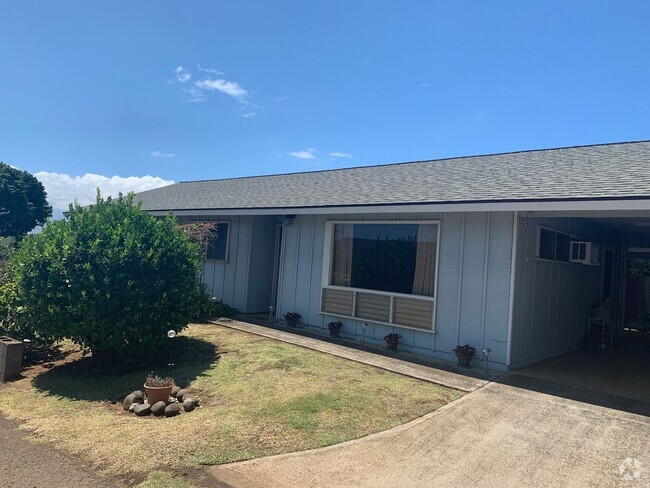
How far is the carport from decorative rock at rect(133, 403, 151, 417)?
567cm

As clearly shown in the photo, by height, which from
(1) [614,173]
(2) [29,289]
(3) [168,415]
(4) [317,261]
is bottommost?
(3) [168,415]

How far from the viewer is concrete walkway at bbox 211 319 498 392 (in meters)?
6.88

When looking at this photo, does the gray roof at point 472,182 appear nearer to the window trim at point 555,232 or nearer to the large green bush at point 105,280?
the window trim at point 555,232

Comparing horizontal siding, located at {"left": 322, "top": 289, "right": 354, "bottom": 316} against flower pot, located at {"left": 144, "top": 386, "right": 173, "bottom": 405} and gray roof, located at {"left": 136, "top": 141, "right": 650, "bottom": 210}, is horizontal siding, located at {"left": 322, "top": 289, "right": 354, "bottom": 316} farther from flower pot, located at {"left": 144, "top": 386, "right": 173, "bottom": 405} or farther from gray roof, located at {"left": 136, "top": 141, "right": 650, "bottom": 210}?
flower pot, located at {"left": 144, "top": 386, "right": 173, "bottom": 405}

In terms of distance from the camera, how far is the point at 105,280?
712 cm

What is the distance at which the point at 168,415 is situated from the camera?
566 cm

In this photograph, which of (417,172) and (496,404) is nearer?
(496,404)

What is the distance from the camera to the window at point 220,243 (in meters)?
13.4

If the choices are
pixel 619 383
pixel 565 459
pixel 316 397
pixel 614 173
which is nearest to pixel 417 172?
pixel 614 173

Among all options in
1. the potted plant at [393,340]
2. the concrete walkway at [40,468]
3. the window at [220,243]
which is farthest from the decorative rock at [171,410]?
the window at [220,243]

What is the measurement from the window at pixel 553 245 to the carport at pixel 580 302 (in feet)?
0.06

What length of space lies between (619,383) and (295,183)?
386 inches

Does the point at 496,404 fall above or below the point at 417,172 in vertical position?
below

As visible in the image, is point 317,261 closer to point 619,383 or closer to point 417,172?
point 417,172
